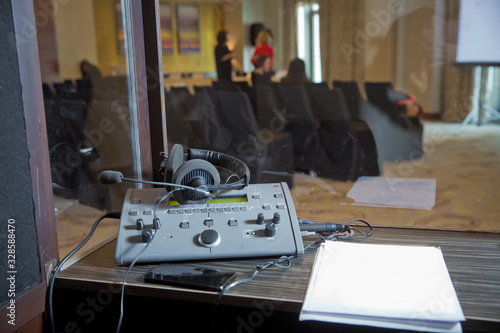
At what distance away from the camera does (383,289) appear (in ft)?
2.13

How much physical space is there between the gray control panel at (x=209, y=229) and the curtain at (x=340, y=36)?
449 cm

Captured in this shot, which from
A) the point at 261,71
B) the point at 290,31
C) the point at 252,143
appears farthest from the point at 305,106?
the point at 290,31

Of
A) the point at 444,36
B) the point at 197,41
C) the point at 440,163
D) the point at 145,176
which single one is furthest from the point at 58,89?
the point at 444,36

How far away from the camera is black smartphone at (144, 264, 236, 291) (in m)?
0.66

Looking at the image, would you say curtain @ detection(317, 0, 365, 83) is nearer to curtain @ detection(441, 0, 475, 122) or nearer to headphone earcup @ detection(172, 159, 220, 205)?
curtain @ detection(441, 0, 475, 122)

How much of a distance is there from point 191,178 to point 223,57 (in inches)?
108

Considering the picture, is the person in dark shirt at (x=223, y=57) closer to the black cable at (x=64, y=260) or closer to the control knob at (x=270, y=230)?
the black cable at (x=64, y=260)

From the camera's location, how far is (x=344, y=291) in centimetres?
65

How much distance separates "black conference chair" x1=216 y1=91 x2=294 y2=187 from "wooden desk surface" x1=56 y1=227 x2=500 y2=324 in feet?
1.33

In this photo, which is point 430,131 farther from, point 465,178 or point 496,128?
point 465,178

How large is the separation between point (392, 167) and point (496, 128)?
2086 mm

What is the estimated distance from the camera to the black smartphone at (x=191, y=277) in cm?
66

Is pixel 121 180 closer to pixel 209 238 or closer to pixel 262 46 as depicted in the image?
pixel 209 238

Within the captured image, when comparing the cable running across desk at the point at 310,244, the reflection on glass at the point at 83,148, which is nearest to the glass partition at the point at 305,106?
the reflection on glass at the point at 83,148
